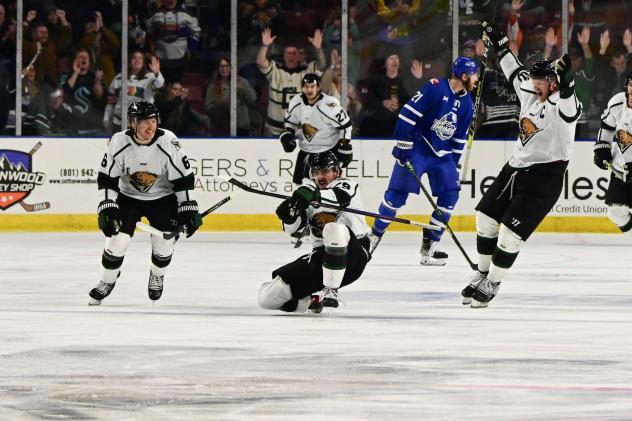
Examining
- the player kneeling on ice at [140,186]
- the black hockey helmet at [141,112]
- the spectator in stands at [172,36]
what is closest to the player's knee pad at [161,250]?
the player kneeling on ice at [140,186]

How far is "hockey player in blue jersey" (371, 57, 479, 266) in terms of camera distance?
9.51 meters

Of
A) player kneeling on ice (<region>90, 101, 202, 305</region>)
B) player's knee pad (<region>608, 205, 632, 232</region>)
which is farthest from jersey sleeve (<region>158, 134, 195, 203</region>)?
player's knee pad (<region>608, 205, 632, 232</region>)

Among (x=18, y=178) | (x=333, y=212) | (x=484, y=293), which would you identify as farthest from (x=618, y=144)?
(x=18, y=178)

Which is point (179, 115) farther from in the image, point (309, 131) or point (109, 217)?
point (109, 217)

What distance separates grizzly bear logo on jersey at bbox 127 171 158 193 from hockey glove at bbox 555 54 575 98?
1.87 m

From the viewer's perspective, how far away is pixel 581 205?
12.6 m

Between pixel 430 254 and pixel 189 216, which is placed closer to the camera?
pixel 189 216

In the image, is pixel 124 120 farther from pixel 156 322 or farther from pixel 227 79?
pixel 156 322

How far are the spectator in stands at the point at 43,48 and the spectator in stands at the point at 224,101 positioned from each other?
4.36 feet

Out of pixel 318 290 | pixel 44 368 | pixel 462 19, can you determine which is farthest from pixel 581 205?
pixel 44 368

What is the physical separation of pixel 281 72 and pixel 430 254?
395 cm

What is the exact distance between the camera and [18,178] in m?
12.4

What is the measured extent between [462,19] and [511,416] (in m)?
9.19

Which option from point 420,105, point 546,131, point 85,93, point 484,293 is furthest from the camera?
point 85,93
